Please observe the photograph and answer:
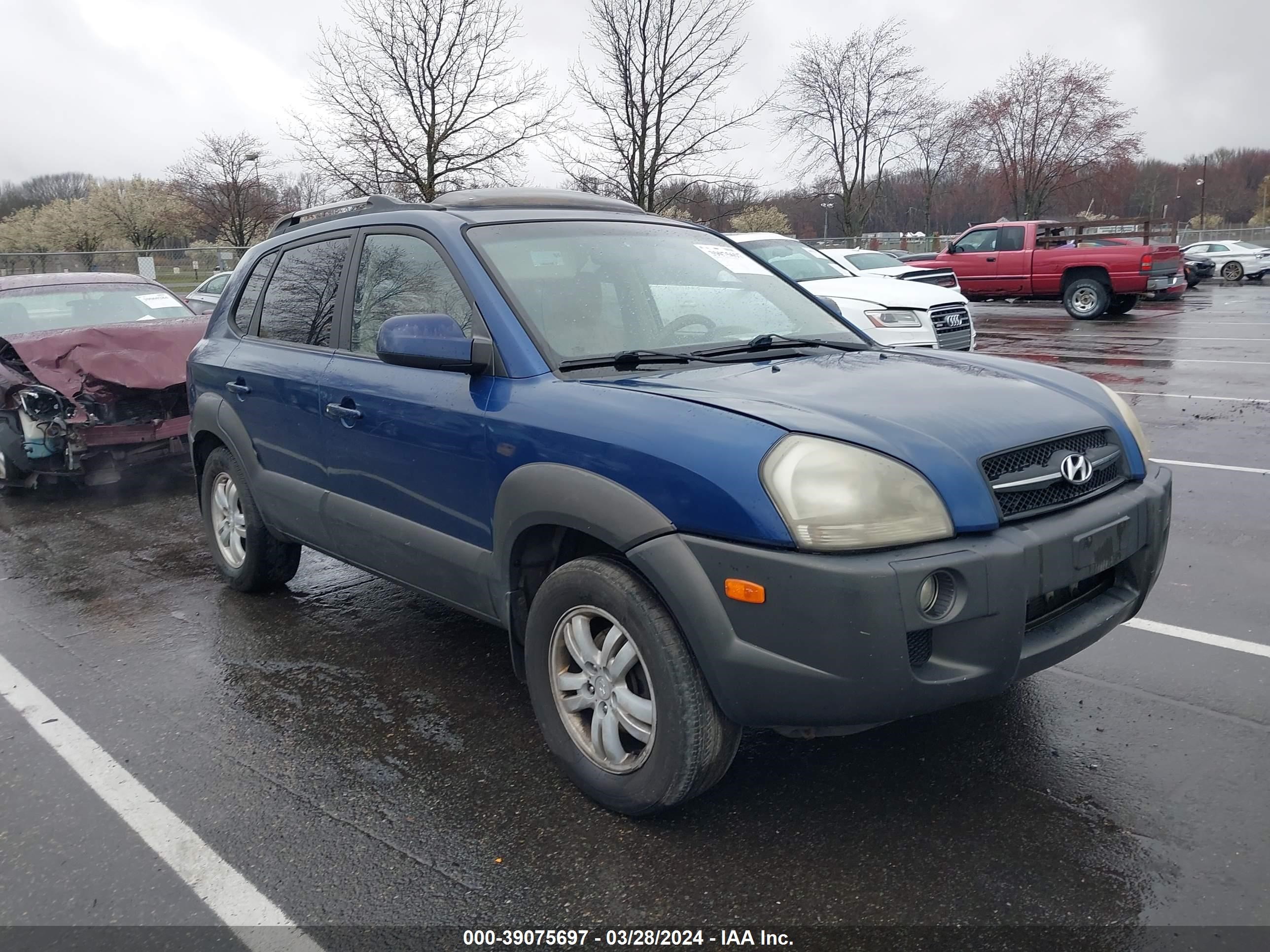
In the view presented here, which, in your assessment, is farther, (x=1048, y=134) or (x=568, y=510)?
(x=1048, y=134)

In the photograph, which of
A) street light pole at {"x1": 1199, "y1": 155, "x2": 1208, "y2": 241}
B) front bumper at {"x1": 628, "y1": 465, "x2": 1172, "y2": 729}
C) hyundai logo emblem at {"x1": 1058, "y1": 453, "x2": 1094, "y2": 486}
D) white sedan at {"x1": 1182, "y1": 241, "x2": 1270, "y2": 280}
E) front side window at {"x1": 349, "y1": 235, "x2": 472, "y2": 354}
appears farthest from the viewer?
street light pole at {"x1": 1199, "y1": 155, "x2": 1208, "y2": 241}

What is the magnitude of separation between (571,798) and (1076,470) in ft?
5.94

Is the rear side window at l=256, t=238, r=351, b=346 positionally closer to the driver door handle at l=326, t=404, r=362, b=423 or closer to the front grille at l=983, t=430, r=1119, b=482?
the driver door handle at l=326, t=404, r=362, b=423

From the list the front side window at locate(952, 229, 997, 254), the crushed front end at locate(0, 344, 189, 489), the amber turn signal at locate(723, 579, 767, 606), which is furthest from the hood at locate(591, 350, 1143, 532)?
the front side window at locate(952, 229, 997, 254)

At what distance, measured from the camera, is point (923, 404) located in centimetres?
283

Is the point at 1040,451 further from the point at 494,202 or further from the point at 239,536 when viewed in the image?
the point at 239,536

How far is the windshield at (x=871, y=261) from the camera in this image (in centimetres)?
1697

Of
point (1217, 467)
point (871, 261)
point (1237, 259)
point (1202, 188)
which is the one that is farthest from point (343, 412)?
point (1202, 188)

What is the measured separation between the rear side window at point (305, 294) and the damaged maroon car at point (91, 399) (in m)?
3.44

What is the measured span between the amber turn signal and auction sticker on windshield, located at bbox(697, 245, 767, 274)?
1979 millimetres

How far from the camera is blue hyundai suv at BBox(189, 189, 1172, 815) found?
8.02ft

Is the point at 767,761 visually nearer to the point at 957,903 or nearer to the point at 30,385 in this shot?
the point at 957,903

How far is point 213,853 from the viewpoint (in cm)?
283

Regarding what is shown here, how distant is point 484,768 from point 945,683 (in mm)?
1574
